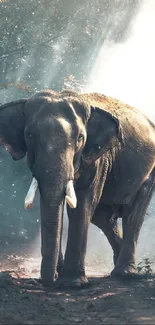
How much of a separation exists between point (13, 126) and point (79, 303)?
9.23ft

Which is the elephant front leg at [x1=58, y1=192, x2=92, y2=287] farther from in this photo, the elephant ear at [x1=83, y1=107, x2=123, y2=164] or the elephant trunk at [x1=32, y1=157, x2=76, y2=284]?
the elephant trunk at [x1=32, y1=157, x2=76, y2=284]

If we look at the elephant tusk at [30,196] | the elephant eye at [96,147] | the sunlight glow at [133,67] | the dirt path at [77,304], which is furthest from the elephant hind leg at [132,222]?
the sunlight glow at [133,67]

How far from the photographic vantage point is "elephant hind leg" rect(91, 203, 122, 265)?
1260 centimetres

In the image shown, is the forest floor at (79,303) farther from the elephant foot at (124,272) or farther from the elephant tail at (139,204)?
the elephant tail at (139,204)

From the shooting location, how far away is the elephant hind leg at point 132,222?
1188 centimetres

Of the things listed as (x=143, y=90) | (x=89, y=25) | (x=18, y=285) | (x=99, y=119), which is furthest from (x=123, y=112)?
(x=143, y=90)

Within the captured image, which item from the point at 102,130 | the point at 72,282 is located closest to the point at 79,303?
the point at 72,282

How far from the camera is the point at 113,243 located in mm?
13305

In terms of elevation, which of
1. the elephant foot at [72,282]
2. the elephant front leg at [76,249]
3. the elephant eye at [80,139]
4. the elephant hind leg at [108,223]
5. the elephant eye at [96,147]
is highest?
the elephant eye at [80,139]

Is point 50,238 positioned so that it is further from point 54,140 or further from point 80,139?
point 80,139

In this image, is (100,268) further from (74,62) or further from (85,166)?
(74,62)

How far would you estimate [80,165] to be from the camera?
10305 millimetres

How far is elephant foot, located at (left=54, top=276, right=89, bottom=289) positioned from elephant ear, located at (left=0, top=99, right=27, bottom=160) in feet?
6.21

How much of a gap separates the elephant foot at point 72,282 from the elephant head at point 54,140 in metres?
0.97
